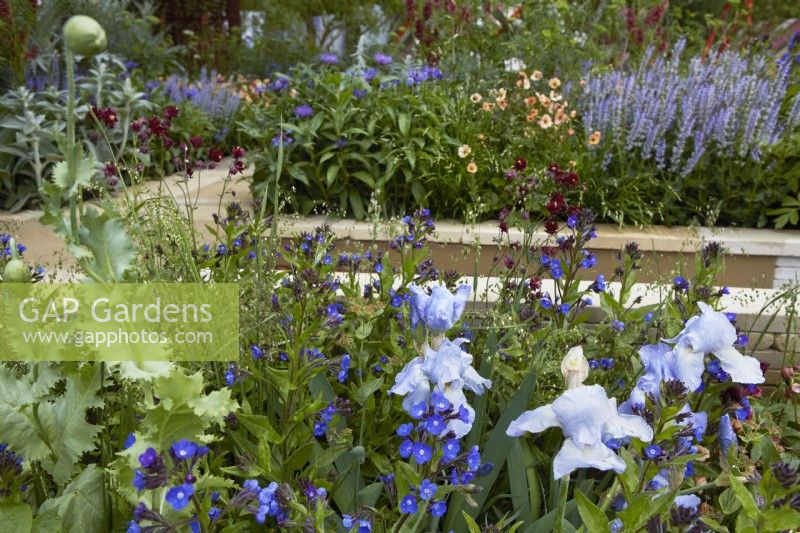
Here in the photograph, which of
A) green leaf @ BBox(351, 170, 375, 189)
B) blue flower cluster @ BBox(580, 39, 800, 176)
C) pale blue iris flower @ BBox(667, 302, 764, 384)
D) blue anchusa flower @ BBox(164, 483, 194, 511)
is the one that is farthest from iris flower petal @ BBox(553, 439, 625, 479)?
blue flower cluster @ BBox(580, 39, 800, 176)

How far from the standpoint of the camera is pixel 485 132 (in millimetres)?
4035

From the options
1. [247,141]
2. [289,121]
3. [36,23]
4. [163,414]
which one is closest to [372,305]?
[163,414]

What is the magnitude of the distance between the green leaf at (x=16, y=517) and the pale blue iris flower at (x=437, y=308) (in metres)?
0.72

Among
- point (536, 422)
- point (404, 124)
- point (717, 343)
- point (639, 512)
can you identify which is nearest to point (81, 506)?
point (536, 422)

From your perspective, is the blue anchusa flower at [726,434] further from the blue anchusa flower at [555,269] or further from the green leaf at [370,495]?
the green leaf at [370,495]

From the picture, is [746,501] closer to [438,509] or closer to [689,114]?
[438,509]

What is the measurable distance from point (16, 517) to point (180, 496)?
44 cm

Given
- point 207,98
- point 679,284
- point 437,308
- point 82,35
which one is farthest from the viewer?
point 207,98

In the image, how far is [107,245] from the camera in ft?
3.67

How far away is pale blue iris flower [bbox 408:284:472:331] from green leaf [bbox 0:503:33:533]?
2.35ft

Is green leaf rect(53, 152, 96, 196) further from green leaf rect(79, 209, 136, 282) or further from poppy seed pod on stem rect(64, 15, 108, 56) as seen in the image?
poppy seed pod on stem rect(64, 15, 108, 56)

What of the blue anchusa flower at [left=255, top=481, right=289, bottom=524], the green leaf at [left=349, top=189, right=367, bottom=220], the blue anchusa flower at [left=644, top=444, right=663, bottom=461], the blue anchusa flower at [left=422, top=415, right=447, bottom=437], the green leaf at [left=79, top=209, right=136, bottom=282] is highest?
the green leaf at [left=79, top=209, right=136, bottom=282]

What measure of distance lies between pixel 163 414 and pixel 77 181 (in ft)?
1.17

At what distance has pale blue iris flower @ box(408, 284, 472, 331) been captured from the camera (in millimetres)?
1239
